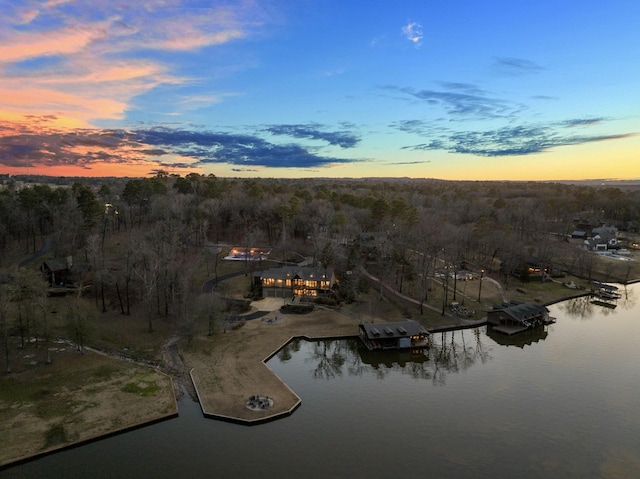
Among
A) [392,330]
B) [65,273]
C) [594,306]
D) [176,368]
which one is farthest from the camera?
[594,306]

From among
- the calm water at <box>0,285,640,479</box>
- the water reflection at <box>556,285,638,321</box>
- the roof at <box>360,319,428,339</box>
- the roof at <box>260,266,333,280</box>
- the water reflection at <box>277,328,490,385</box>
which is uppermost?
the roof at <box>260,266,333,280</box>

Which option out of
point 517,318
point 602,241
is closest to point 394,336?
point 517,318

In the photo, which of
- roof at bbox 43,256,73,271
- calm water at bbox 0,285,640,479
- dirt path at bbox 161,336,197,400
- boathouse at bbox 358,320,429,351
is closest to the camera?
calm water at bbox 0,285,640,479

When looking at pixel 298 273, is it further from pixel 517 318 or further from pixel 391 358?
pixel 517 318

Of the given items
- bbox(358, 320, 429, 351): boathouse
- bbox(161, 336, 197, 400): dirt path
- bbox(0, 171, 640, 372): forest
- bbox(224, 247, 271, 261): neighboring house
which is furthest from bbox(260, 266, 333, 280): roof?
bbox(161, 336, 197, 400): dirt path

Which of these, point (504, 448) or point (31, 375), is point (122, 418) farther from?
point (504, 448)

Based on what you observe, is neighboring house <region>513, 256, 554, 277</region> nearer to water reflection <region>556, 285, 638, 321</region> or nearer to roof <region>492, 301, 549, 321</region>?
water reflection <region>556, 285, 638, 321</region>

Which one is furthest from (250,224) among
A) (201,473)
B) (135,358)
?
(201,473)
